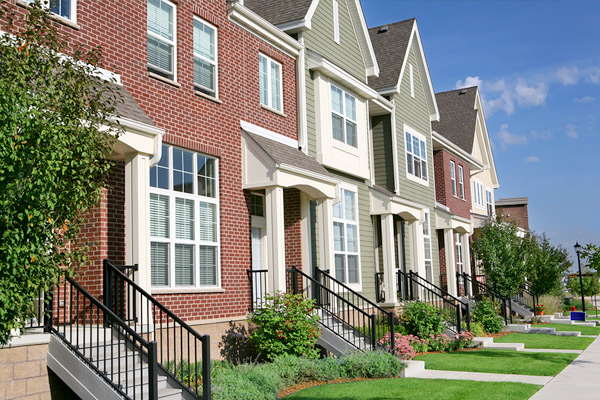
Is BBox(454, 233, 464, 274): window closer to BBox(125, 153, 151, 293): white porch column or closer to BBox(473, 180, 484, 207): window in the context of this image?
BBox(473, 180, 484, 207): window

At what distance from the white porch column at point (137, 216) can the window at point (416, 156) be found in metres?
15.0

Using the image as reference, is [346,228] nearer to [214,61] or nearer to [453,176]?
[214,61]

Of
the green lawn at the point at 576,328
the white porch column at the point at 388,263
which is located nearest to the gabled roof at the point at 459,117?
the green lawn at the point at 576,328

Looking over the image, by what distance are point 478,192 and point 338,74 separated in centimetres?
2042

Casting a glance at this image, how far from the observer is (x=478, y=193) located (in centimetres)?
3516

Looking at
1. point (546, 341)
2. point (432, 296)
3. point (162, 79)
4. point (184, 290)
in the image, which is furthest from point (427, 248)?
point (162, 79)

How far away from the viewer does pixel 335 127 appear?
1775 centimetres

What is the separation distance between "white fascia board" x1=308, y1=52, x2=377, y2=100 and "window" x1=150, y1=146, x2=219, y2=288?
201 inches

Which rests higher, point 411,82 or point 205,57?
point 411,82

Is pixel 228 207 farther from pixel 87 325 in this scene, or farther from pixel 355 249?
pixel 355 249

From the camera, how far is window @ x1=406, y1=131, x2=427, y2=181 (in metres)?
23.6

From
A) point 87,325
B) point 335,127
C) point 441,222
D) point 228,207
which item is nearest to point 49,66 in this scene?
point 87,325

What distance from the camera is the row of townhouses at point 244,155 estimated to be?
1030 centimetres

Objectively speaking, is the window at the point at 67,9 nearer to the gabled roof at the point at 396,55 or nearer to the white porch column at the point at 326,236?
the white porch column at the point at 326,236
